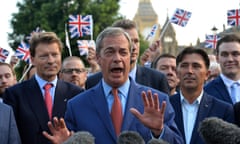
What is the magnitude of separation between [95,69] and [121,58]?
5.54 metres

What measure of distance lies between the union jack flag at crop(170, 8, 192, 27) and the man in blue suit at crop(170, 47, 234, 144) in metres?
11.0

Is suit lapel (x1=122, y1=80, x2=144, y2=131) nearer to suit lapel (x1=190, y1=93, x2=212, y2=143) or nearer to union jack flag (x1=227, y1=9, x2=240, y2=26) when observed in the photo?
suit lapel (x1=190, y1=93, x2=212, y2=143)

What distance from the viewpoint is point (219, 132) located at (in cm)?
172

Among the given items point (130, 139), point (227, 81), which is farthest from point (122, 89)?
point (227, 81)

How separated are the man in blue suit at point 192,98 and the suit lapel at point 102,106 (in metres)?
1.29

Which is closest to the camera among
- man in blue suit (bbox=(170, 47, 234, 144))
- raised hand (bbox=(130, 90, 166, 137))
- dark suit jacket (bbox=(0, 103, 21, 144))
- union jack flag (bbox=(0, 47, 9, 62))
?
raised hand (bbox=(130, 90, 166, 137))

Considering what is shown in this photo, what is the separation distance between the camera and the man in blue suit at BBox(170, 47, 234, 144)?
15.1ft

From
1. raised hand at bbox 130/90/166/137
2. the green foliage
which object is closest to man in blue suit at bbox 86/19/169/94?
raised hand at bbox 130/90/166/137

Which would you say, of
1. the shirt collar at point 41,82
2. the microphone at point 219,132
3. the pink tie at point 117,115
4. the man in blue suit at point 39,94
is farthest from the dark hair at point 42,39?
the microphone at point 219,132

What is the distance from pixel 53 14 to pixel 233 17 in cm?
2709

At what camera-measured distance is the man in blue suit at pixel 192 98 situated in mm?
4590

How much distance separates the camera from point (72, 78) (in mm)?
7531

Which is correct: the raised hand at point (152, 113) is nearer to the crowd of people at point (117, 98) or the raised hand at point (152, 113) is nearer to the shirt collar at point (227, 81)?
the crowd of people at point (117, 98)

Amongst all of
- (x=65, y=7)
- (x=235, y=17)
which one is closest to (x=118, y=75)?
(x=235, y=17)
